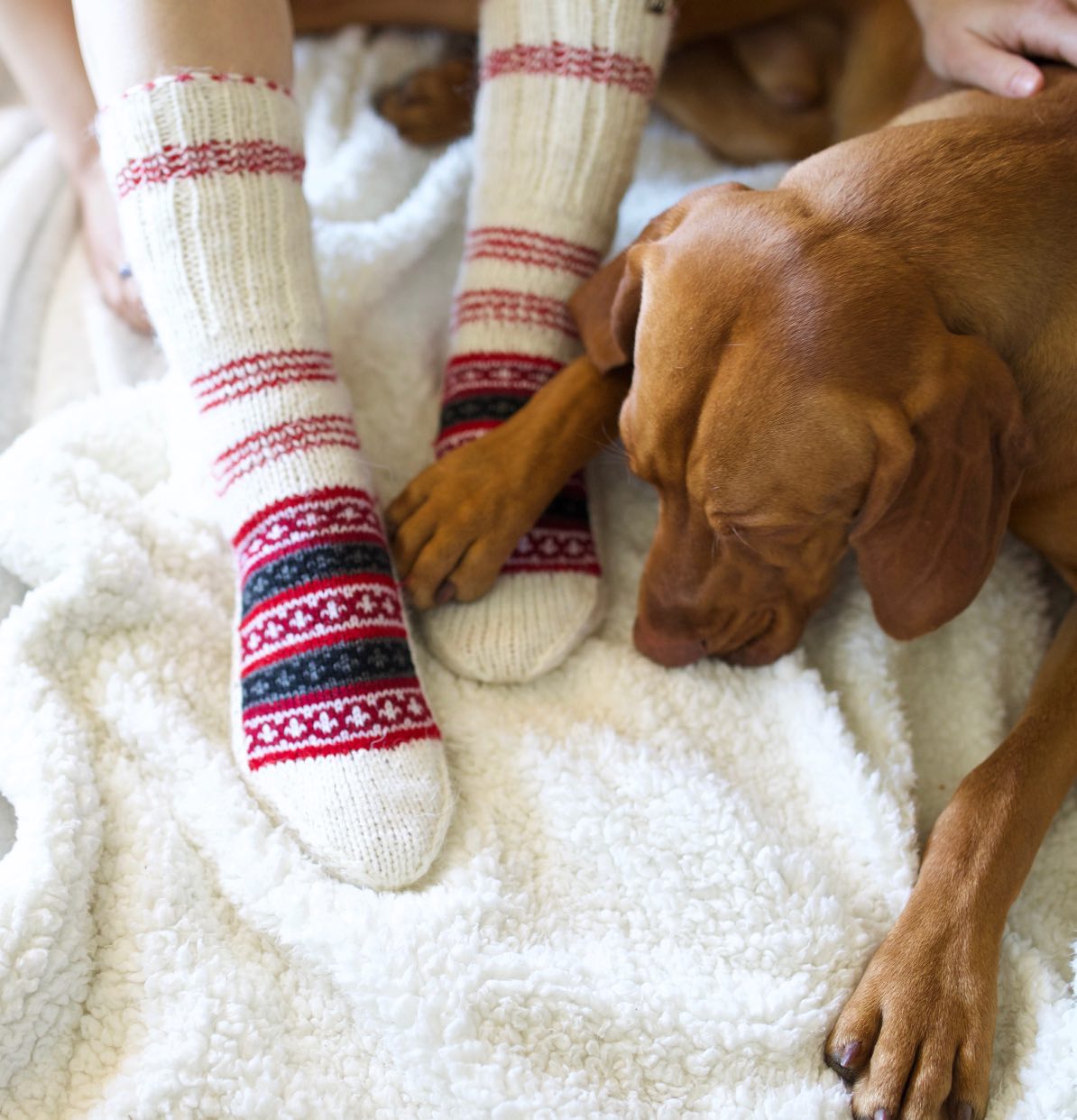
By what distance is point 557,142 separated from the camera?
5.47ft

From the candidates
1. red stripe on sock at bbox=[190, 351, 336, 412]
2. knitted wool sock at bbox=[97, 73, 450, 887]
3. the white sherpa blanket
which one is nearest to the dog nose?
the white sherpa blanket

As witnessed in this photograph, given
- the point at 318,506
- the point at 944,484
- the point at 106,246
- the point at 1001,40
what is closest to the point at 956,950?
the point at 944,484

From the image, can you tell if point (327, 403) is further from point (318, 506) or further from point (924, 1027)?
point (924, 1027)

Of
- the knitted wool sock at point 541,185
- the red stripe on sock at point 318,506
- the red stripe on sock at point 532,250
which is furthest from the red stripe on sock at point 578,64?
the red stripe on sock at point 318,506

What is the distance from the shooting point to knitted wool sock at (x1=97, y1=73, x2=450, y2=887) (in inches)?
49.1

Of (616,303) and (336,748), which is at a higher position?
(616,303)

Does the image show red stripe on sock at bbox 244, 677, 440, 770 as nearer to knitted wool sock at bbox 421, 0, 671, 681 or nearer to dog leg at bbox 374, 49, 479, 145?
knitted wool sock at bbox 421, 0, 671, 681

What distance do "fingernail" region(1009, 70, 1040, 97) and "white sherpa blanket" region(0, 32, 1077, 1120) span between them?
1.95 feet

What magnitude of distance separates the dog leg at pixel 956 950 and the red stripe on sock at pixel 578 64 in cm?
102

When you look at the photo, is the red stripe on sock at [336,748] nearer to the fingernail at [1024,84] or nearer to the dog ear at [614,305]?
the dog ear at [614,305]

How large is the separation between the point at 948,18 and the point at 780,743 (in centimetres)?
105

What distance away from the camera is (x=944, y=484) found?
1.17 m

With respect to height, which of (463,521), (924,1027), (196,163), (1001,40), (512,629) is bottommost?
(924,1027)

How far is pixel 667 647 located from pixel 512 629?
0.19 meters
